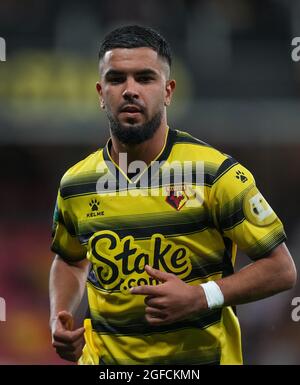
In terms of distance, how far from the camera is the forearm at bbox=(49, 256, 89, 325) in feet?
12.5

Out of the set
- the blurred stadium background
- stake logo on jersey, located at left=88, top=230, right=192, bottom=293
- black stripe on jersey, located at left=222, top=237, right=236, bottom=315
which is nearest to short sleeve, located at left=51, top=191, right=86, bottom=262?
stake logo on jersey, located at left=88, top=230, right=192, bottom=293

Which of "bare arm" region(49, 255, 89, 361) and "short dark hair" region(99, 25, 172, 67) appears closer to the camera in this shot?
"short dark hair" region(99, 25, 172, 67)

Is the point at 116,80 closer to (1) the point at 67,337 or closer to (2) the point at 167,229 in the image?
(2) the point at 167,229

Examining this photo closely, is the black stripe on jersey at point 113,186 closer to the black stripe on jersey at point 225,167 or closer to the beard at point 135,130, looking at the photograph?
the black stripe on jersey at point 225,167

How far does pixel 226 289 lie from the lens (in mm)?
3229

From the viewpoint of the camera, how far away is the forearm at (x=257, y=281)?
3242 mm

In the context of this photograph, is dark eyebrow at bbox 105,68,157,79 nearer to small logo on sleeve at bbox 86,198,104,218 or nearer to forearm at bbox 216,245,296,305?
small logo on sleeve at bbox 86,198,104,218

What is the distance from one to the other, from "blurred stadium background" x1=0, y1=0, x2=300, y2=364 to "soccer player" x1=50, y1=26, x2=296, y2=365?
5220mm

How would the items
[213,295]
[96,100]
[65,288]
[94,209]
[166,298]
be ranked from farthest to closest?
[96,100] < [65,288] < [94,209] < [213,295] < [166,298]

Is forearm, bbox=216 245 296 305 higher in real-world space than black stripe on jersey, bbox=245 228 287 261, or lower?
lower

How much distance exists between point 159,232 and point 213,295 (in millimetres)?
388

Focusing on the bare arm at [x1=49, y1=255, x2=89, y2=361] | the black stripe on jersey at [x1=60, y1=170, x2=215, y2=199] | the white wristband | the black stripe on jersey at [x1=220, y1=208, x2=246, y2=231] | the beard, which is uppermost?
the beard

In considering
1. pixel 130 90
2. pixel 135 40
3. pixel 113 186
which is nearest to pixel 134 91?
pixel 130 90

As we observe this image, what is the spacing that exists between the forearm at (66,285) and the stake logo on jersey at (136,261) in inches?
16.6
